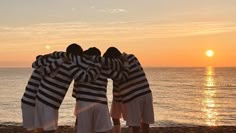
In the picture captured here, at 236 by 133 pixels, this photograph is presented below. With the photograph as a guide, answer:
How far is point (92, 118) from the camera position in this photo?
7801 millimetres

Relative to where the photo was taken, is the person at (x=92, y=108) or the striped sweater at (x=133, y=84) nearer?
the person at (x=92, y=108)

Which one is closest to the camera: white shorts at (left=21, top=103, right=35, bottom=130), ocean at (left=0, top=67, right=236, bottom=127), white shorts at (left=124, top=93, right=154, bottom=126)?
white shorts at (left=21, top=103, right=35, bottom=130)

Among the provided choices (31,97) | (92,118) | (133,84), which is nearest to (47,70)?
(31,97)

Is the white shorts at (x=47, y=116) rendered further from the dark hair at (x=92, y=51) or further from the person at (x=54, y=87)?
the dark hair at (x=92, y=51)

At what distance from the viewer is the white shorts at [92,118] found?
774cm

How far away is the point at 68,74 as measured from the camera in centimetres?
784

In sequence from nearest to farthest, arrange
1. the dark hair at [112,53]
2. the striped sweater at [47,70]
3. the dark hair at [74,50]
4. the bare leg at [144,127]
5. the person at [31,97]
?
the striped sweater at [47,70]
the dark hair at [74,50]
the person at [31,97]
the dark hair at [112,53]
the bare leg at [144,127]

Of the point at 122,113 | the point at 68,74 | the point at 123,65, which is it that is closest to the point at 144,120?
the point at 122,113

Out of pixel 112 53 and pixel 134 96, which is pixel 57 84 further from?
pixel 134 96

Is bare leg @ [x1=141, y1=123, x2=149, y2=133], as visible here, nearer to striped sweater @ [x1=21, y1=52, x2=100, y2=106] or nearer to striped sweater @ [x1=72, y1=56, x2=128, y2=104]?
striped sweater @ [x1=72, y1=56, x2=128, y2=104]

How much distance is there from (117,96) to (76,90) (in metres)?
1.42

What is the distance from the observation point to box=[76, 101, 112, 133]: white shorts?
305 inches

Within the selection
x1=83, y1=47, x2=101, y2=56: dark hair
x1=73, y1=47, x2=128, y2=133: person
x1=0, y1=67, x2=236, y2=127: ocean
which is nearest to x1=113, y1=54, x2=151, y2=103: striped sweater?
x1=83, y1=47, x2=101, y2=56: dark hair

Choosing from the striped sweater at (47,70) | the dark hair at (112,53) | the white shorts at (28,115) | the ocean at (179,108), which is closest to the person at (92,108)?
the striped sweater at (47,70)
